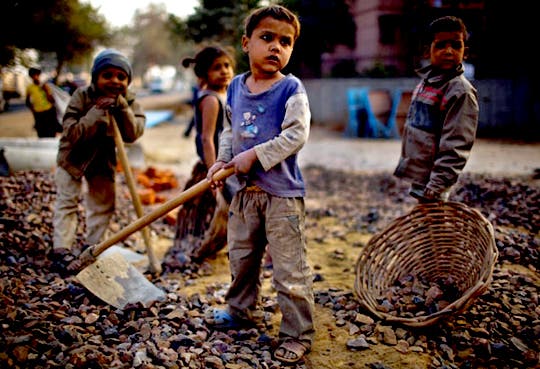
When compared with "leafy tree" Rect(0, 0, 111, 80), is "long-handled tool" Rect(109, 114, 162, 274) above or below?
below

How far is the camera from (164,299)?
120 inches

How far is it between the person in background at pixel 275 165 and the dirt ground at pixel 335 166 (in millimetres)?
306

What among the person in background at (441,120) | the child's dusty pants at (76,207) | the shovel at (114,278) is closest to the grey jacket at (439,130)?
the person in background at (441,120)

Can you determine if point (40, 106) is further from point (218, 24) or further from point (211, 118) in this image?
point (218, 24)

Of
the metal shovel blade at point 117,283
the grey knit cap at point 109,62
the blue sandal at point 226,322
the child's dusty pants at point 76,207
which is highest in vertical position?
the grey knit cap at point 109,62

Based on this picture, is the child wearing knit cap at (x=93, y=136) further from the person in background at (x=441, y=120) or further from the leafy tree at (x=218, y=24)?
the leafy tree at (x=218, y=24)

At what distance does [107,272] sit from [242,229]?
114cm

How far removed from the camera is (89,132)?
3.37 metres

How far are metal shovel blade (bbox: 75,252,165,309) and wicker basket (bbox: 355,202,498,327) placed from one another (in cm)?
145

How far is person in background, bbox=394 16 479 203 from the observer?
9.46ft

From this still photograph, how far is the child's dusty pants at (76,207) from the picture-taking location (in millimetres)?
3596

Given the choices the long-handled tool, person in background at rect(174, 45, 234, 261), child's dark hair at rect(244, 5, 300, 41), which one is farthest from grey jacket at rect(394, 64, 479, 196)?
the long-handled tool

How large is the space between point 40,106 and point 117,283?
6.49 m

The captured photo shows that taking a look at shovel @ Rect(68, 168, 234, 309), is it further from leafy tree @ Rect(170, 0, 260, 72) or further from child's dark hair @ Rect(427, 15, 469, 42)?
leafy tree @ Rect(170, 0, 260, 72)
